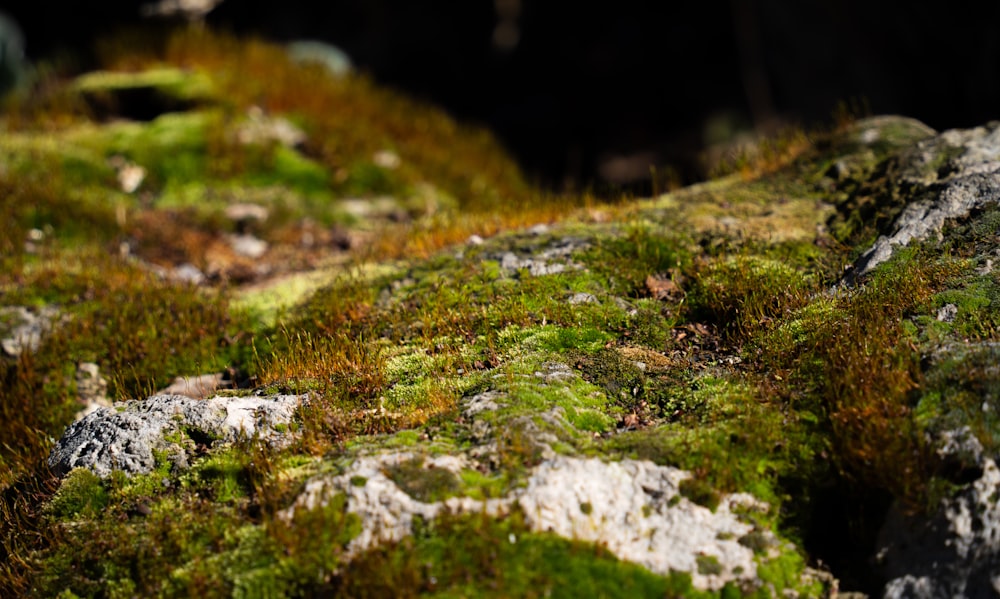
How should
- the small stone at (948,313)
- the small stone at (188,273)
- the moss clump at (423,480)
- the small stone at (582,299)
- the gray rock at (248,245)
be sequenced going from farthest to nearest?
1. the gray rock at (248,245)
2. the small stone at (188,273)
3. the small stone at (582,299)
4. the small stone at (948,313)
5. the moss clump at (423,480)

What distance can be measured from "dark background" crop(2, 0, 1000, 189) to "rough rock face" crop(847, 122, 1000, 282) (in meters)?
8.75

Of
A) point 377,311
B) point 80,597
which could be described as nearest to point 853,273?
point 377,311

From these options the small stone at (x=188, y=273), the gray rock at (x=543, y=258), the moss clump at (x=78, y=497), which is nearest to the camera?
the moss clump at (x=78, y=497)

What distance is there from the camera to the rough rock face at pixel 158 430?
4934mm

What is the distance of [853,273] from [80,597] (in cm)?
600

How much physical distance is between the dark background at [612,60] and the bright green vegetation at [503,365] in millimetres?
8067

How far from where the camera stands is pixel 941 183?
269 inches

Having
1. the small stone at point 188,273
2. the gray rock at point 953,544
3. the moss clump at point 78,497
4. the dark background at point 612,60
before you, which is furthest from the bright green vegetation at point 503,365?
the dark background at point 612,60

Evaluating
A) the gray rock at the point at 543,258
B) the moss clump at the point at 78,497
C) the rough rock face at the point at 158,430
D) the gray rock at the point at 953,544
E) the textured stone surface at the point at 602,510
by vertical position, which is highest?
the gray rock at the point at 543,258

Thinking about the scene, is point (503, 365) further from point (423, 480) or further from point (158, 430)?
point (158, 430)

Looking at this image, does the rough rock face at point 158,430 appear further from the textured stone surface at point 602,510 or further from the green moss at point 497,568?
the green moss at point 497,568

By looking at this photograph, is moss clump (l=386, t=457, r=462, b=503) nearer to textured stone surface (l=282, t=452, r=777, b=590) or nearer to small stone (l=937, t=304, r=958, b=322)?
textured stone surface (l=282, t=452, r=777, b=590)

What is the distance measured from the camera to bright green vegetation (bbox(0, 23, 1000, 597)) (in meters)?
4.16

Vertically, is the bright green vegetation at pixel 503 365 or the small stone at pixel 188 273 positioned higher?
the bright green vegetation at pixel 503 365
